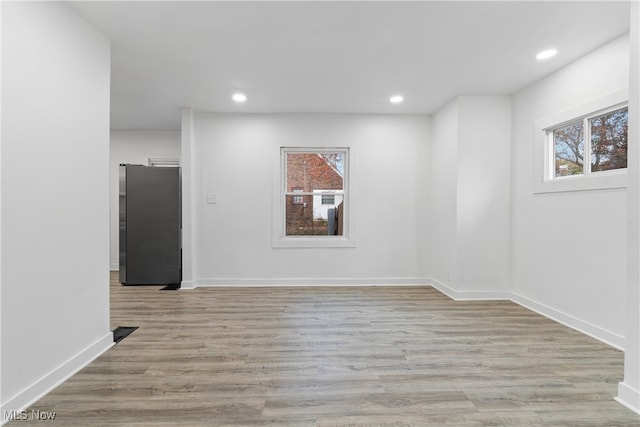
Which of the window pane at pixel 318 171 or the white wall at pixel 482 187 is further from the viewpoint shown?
the window pane at pixel 318 171

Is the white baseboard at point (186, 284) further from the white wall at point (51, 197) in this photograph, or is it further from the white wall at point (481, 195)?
the white wall at point (481, 195)

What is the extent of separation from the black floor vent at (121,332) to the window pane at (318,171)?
2.70 metres

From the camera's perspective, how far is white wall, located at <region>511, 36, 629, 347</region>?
253 cm

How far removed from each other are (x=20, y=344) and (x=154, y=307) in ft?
6.19

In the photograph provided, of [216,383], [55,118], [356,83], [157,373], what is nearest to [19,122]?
[55,118]

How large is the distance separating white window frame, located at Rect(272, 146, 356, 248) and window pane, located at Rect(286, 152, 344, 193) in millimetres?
75

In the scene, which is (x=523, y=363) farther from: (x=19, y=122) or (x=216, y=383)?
(x=19, y=122)

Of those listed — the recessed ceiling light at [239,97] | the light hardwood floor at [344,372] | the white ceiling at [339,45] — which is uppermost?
the recessed ceiling light at [239,97]

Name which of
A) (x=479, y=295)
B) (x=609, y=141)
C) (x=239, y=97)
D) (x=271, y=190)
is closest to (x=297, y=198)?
(x=271, y=190)

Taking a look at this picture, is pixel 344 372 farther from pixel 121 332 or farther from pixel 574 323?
pixel 574 323

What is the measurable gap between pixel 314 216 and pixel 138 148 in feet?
11.1

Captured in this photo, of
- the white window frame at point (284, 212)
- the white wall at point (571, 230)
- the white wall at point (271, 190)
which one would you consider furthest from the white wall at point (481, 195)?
the white window frame at point (284, 212)

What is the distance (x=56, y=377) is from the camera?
1.91 metres

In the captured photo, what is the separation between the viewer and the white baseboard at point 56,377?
1.65 m
